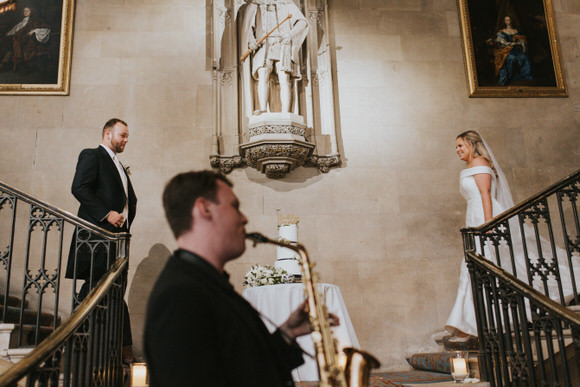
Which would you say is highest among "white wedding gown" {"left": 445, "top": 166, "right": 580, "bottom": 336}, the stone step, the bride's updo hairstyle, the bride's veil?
the bride's updo hairstyle

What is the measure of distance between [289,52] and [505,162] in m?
3.28

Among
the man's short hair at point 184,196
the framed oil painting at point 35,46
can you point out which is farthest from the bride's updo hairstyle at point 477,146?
the framed oil painting at point 35,46

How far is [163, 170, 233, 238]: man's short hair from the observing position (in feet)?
5.69

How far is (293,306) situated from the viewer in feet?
15.9

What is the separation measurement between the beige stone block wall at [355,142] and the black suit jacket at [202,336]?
5.19 metres

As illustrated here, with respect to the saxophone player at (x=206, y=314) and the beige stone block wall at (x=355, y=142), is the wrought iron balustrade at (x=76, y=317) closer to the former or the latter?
the saxophone player at (x=206, y=314)

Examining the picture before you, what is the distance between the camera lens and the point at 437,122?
761 cm

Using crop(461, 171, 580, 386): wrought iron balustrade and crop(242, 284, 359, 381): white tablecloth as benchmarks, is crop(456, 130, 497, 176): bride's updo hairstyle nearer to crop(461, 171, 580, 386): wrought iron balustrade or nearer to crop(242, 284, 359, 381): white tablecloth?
crop(461, 171, 580, 386): wrought iron balustrade

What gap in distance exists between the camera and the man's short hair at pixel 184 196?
173cm

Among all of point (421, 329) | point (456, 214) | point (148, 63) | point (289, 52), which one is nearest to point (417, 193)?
point (456, 214)

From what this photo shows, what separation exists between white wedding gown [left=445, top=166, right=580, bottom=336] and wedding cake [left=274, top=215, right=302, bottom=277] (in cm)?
156

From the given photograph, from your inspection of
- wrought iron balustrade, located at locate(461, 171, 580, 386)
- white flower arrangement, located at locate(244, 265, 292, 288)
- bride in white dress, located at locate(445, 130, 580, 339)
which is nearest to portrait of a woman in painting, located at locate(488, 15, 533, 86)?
bride in white dress, located at locate(445, 130, 580, 339)

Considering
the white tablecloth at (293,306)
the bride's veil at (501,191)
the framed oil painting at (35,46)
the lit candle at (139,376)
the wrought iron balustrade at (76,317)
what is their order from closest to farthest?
1. the wrought iron balustrade at (76,317)
2. the lit candle at (139,376)
3. the white tablecloth at (293,306)
4. the bride's veil at (501,191)
5. the framed oil painting at (35,46)

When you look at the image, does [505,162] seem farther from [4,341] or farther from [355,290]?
[4,341]
